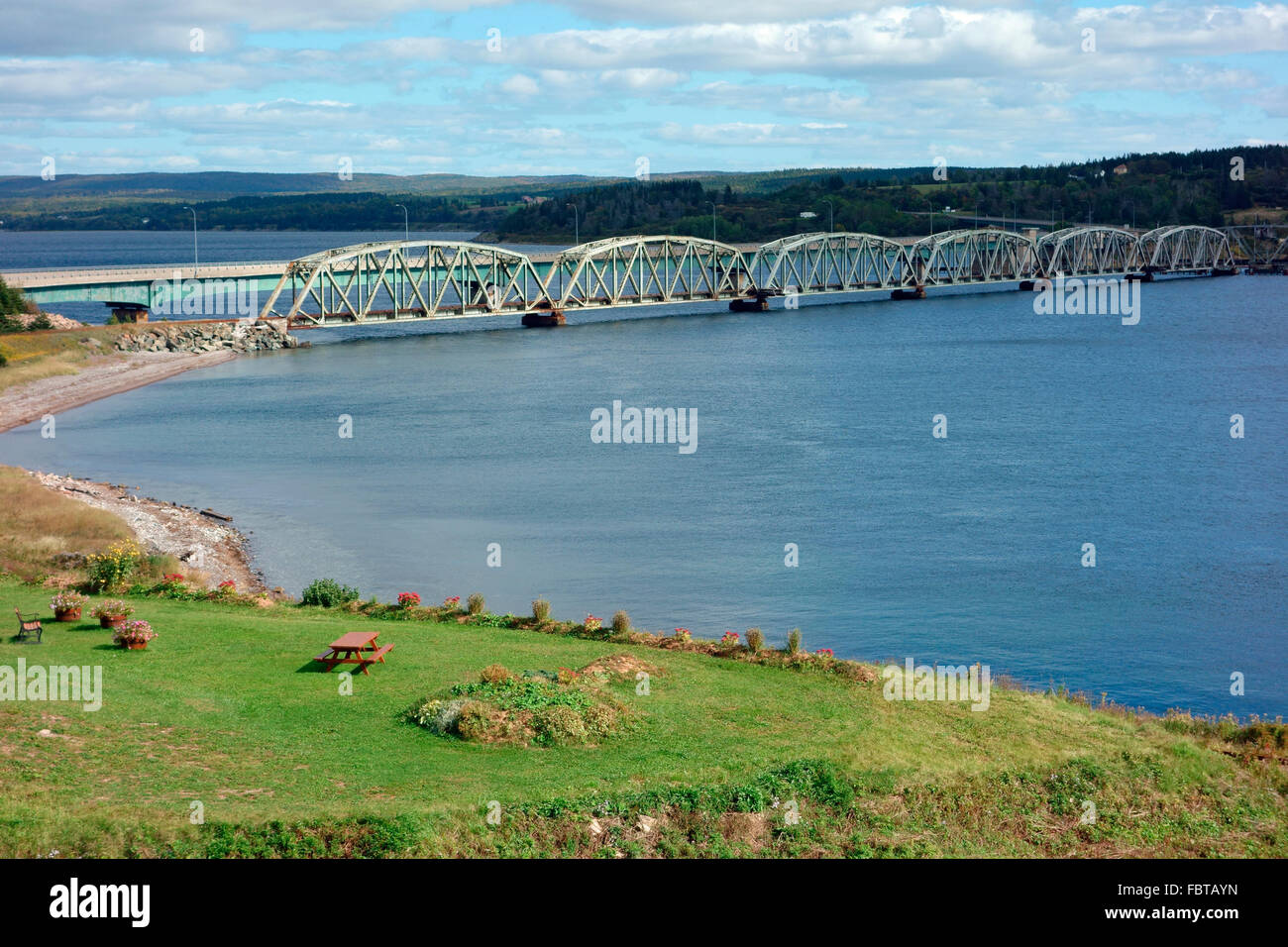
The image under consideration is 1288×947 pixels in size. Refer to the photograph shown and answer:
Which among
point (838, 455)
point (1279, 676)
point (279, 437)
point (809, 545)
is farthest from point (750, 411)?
point (1279, 676)

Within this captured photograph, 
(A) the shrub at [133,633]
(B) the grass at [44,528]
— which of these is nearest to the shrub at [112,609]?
(A) the shrub at [133,633]

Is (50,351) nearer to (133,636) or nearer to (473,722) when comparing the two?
(133,636)

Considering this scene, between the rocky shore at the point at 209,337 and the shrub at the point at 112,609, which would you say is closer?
the shrub at the point at 112,609

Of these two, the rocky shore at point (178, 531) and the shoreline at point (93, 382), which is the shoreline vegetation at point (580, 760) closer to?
the rocky shore at point (178, 531)

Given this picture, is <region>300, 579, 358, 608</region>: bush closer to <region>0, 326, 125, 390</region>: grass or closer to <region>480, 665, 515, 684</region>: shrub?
<region>480, 665, 515, 684</region>: shrub

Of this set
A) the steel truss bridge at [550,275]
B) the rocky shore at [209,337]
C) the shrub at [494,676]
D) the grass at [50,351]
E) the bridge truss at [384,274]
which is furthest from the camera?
the steel truss bridge at [550,275]
